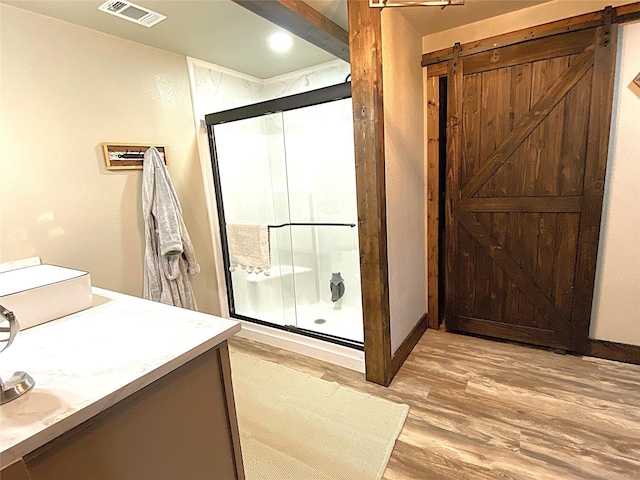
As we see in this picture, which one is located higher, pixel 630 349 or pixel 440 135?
pixel 440 135

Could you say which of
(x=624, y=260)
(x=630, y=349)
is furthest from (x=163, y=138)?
(x=630, y=349)

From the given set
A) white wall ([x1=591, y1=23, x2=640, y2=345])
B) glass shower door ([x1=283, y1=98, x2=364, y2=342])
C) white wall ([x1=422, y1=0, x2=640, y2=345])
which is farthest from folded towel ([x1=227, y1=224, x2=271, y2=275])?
white wall ([x1=591, y1=23, x2=640, y2=345])

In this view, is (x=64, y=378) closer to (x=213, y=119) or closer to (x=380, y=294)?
(x=380, y=294)

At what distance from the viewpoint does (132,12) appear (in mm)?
1836

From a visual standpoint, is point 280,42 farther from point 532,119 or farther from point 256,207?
point 532,119

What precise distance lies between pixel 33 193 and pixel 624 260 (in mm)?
3550

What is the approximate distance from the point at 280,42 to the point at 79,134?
4.79 ft

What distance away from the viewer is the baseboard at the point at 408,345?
7.09 feet

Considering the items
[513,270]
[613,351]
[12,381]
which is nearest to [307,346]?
[513,270]

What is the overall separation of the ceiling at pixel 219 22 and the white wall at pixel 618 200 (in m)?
0.10

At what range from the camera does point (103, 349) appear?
2.82ft

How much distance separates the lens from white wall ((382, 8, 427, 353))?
1955 millimetres

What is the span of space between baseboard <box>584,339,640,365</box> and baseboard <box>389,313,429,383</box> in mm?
1090

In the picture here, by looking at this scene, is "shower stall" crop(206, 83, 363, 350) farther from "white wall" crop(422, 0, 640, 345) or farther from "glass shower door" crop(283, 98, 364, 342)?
"white wall" crop(422, 0, 640, 345)
